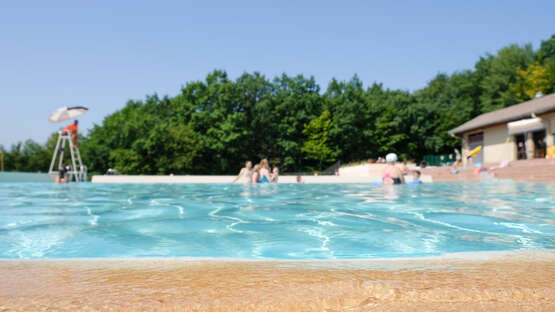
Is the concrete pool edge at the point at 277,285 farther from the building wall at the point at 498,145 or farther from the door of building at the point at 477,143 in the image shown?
the door of building at the point at 477,143

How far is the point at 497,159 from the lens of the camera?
30312 millimetres

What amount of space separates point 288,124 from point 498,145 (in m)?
22.5

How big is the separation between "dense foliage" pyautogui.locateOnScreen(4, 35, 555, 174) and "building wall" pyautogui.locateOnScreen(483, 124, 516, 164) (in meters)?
14.6

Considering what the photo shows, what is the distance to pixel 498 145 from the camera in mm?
30188

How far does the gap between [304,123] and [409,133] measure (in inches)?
523

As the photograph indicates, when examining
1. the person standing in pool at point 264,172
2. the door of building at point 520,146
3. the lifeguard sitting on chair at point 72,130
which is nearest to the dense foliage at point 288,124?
the lifeguard sitting on chair at point 72,130

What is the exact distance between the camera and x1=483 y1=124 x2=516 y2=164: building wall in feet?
94.5

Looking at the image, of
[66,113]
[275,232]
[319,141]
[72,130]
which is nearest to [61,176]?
[72,130]

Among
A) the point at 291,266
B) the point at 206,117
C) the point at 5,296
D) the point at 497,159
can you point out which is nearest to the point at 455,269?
the point at 291,266

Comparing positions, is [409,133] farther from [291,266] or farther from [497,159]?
[291,266]

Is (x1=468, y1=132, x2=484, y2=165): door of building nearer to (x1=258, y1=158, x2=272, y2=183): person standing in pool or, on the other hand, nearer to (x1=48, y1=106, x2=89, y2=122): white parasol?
(x1=258, y1=158, x2=272, y2=183): person standing in pool

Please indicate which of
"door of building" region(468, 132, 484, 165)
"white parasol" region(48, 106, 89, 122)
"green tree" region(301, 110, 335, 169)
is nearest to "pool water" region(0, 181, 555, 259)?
"white parasol" region(48, 106, 89, 122)

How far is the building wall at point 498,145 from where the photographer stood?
28798 millimetres

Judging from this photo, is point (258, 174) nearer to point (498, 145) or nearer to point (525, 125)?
point (525, 125)
